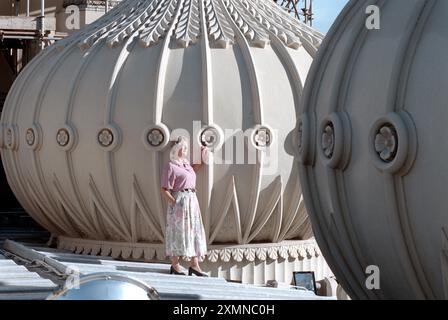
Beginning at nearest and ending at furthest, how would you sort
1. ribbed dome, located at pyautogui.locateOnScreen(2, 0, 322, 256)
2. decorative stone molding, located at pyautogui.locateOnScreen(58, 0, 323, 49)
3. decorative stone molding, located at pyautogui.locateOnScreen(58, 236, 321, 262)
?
1. ribbed dome, located at pyautogui.locateOnScreen(2, 0, 322, 256)
2. decorative stone molding, located at pyautogui.locateOnScreen(58, 236, 321, 262)
3. decorative stone molding, located at pyautogui.locateOnScreen(58, 0, 323, 49)

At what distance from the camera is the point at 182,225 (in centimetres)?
1007

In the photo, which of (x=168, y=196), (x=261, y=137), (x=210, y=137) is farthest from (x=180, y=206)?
(x=261, y=137)

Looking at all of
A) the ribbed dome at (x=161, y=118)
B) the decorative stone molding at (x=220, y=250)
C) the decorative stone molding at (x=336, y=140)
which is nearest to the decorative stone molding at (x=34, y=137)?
A: the ribbed dome at (x=161, y=118)

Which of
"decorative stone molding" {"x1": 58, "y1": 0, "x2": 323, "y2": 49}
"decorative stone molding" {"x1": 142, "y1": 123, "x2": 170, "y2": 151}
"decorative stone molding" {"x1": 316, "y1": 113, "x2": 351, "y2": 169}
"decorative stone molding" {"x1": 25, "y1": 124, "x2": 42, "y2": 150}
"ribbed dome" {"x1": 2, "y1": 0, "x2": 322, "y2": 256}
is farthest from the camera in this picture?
"decorative stone molding" {"x1": 25, "y1": 124, "x2": 42, "y2": 150}

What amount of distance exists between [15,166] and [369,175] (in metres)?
7.92

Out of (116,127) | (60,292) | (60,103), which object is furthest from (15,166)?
(60,292)

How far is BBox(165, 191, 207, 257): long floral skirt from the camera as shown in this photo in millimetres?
10039

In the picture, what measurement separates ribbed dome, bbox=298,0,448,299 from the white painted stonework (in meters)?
3.68

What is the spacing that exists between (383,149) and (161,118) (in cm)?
541

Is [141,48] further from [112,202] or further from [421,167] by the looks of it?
[421,167]

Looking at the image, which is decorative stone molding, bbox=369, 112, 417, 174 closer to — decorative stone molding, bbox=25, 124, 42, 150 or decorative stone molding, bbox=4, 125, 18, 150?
decorative stone molding, bbox=25, 124, 42, 150

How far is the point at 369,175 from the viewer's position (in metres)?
7.45

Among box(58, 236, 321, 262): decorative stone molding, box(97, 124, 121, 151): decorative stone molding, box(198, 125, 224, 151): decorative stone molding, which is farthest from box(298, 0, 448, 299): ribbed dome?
box(97, 124, 121, 151): decorative stone molding

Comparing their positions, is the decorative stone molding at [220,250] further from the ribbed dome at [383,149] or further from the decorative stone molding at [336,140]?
the decorative stone molding at [336,140]
